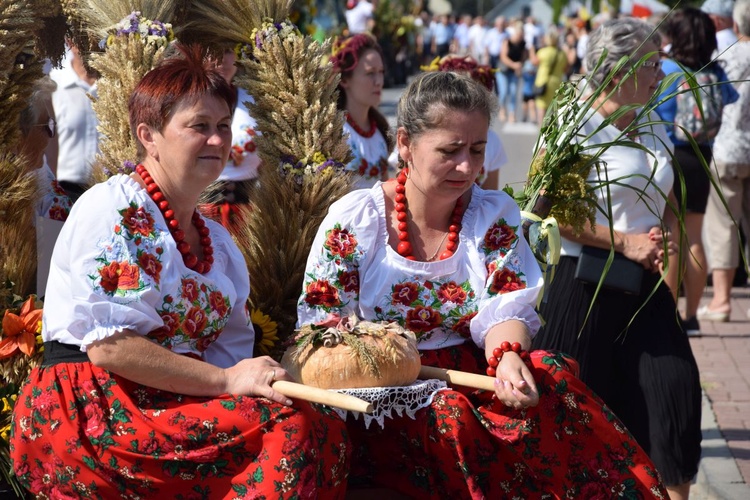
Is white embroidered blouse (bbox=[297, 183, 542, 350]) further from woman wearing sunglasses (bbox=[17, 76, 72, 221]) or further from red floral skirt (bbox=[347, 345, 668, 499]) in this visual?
woman wearing sunglasses (bbox=[17, 76, 72, 221])

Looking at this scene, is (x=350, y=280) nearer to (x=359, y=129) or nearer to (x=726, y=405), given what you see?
(x=359, y=129)

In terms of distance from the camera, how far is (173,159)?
112 inches

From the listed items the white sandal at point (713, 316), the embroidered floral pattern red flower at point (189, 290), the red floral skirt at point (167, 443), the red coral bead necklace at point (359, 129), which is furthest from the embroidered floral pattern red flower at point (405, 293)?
the white sandal at point (713, 316)

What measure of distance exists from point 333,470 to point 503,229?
0.89m

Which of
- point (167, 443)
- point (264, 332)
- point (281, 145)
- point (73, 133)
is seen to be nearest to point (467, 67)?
point (73, 133)

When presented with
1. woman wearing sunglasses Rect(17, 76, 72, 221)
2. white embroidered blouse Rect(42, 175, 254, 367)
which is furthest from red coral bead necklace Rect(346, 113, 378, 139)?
white embroidered blouse Rect(42, 175, 254, 367)

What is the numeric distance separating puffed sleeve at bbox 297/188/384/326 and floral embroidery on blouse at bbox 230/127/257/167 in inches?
85.4

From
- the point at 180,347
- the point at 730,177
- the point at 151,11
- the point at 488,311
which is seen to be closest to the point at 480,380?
the point at 488,311

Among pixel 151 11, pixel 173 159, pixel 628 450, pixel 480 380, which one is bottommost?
pixel 628 450

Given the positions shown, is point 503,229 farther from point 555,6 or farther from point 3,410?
point 555,6

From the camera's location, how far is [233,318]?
3068 mm

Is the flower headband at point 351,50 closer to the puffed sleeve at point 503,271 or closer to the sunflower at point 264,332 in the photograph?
the sunflower at point 264,332

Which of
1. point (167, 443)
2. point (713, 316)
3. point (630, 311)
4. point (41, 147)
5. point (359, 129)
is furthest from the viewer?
point (713, 316)

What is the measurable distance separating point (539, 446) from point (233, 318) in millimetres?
923
